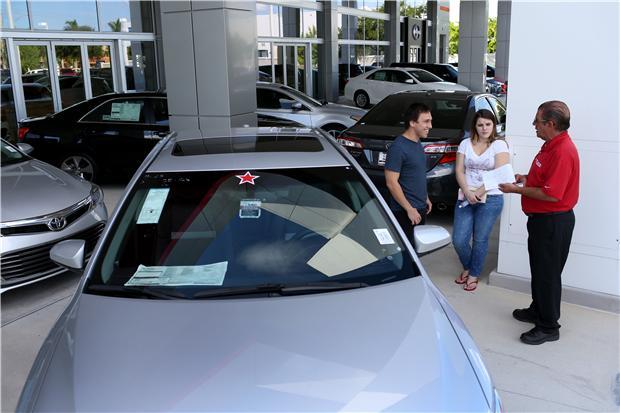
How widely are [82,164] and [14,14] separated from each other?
208 inches

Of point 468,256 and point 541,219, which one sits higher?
point 541,219

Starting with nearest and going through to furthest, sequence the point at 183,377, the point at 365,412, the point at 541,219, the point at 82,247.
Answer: the point at 365,412, the point at 183,377, the point at 82,247, the point at 541,219

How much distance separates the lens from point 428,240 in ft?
10.6

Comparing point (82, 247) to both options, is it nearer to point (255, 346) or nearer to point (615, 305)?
point (255, 346)

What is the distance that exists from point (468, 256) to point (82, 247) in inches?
139

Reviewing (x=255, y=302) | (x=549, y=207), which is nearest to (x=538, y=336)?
(x=549, y=207)

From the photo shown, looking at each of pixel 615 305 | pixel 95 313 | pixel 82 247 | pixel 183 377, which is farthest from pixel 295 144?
pixel 615 305

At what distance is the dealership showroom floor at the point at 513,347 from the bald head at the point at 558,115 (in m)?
1.59

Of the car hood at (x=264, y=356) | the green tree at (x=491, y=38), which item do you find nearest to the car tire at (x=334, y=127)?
the car hood at (x=264, y=356)

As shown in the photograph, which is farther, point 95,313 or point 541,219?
point 541,219

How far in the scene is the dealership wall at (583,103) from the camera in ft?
14.8

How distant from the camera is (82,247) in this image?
10.4ft

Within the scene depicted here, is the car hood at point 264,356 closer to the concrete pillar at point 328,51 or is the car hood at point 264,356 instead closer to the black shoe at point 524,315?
the black shoe at point 524,315

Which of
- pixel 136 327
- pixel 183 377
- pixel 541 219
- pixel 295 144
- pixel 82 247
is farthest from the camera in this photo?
pixel 541 219
